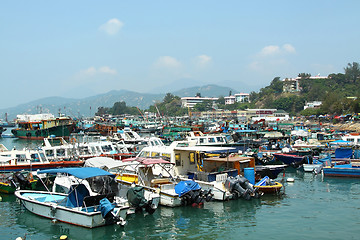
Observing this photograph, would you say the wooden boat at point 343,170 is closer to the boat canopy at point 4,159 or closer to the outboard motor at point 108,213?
the outboard motor at point 108,213

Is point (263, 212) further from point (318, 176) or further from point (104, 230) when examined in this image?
point (318, 176)

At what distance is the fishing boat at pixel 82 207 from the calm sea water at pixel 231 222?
0.33m

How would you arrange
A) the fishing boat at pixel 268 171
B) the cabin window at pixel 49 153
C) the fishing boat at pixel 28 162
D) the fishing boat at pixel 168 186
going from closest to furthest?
the fishing boat at pixel 168 186
the fishing boat at pixel 268 171
the fishing boat at pixel 28 162
the cabin window at pixel 49 153

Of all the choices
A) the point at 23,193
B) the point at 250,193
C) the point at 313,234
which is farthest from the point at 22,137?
the point at 313,234

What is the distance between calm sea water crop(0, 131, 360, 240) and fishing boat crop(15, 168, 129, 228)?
0.33 meters

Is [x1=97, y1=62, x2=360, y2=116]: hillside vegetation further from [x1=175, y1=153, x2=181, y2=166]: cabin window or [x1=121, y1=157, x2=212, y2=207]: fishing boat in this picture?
[x1=121, y1=157, x2=212, y2=207]: fishing boat

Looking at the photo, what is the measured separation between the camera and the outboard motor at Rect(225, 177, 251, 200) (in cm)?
1817

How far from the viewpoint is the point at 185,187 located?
1708cm

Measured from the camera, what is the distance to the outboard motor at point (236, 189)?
18.2 m

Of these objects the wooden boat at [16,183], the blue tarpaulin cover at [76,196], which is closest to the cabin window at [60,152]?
the wooden boat at [16,183]

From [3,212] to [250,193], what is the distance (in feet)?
41.1

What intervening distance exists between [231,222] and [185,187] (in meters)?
2.90

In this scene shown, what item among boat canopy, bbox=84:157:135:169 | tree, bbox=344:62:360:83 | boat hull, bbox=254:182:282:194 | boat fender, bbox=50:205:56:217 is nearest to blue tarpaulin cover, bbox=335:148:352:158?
boat hull, bbox=254:182:282:194

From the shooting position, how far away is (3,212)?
17.2 metres
